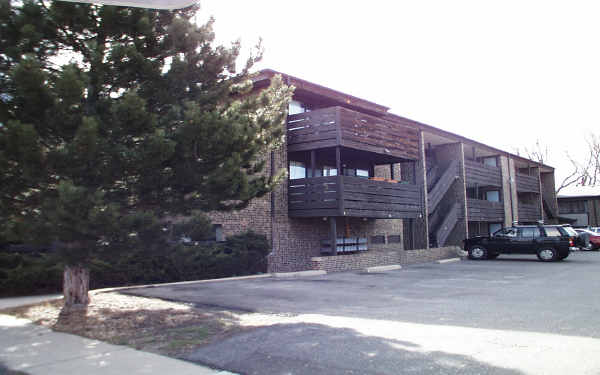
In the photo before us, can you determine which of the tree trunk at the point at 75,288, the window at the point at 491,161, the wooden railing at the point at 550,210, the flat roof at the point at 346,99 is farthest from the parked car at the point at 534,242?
the wooden railing at the point at 550,210

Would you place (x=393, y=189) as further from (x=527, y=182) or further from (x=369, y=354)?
(x=527, y=182)

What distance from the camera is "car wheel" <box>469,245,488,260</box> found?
2373 cm

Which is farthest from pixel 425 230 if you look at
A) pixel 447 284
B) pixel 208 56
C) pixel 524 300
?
pixel 208 56

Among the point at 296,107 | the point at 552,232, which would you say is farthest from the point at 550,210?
the point at 296,107

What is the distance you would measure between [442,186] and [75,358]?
23700 millimetres

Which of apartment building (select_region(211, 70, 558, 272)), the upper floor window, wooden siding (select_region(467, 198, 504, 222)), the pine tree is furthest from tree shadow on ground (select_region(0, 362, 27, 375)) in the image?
the upper floor window

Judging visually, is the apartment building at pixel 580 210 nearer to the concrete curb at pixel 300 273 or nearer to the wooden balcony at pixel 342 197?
the wooden balcony at pixel 342 197

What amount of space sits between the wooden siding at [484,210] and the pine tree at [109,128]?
22.1 metres

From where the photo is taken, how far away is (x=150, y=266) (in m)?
13.5

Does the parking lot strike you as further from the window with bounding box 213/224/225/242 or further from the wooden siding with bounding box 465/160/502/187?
the wooden siding with bounding box 465/160/502/187

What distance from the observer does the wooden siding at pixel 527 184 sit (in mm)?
36866

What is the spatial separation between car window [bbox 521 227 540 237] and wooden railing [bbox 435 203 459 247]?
14.7ft

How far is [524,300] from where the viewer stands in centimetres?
1002

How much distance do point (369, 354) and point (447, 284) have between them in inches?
340
